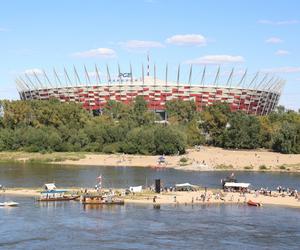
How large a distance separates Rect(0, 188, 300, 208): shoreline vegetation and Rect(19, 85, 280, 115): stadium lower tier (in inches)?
3734

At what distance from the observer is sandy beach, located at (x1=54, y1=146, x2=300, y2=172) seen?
10862 cm

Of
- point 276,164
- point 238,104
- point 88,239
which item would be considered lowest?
point 88,239

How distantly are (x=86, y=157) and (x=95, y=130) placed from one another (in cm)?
1236

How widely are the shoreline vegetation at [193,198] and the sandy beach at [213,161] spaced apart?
3226 centimetres

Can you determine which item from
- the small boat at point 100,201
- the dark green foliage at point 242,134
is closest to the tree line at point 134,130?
the dark green foliage at point 242,134

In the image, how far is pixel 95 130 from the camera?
131 m

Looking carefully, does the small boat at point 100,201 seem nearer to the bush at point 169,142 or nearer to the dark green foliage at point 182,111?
the bush at point 169,142

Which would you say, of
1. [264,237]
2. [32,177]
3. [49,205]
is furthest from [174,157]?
[264,237]

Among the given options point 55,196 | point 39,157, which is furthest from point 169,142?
point 55,196

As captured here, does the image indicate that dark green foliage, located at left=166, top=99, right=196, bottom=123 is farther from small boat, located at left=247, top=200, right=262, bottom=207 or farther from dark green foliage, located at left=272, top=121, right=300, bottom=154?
small boat, located at left=247, top=200, right=262, bottom=207

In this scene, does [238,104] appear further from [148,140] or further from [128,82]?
[148,140]

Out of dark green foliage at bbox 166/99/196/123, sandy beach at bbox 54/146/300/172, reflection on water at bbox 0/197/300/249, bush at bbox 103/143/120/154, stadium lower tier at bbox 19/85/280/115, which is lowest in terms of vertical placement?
reflection on water at bbox 0/197/300/249

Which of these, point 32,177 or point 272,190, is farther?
point 32,177

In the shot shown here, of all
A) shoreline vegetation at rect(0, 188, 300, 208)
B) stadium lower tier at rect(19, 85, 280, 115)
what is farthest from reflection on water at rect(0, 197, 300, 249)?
stadium lower tier at rect(19, 85, 280, 115)
